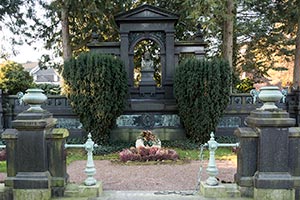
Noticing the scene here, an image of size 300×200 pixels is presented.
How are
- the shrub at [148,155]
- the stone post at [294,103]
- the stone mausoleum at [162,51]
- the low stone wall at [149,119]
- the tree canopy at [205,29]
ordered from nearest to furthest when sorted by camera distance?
1. the shrub at [148,155]
2. the low stone wall at [149,119]
3. the stone mausoleum at [162,51]
4. the stone post at [294,103]
5. the tree canopy at [205,29]

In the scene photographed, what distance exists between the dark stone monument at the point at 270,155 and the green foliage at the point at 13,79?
44.7 ft

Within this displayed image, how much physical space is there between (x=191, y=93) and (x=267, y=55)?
925cm

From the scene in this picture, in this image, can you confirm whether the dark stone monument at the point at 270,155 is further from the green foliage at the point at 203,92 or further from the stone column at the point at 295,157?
the green foliage at the point at 203,92

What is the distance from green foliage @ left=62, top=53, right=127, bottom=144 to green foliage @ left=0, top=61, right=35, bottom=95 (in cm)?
758

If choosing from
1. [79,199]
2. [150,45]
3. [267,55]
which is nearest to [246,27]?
[267,55]

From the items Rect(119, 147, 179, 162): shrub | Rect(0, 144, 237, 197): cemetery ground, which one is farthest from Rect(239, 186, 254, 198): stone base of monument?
Rect(119, 147, 179, 162): shrub

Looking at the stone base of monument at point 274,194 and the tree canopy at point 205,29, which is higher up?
the tree canopy at point 205,29

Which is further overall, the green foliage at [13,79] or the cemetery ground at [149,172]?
the green foliage at [13,79]

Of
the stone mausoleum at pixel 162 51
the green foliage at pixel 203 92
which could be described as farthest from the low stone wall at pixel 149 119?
the green foliage at pixel 203 92

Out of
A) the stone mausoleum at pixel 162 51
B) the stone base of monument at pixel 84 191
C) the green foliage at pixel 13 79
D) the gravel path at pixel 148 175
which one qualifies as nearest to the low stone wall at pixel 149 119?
the stone mausoleum at pixel 162 51

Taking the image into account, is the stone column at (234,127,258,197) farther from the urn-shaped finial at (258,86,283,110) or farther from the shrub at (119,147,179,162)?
the shrub at (119,147,179,162)

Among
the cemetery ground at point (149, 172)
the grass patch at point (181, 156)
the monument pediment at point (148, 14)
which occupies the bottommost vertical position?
the grass patch at point (181, 156)

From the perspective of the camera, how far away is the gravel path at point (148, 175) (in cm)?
500

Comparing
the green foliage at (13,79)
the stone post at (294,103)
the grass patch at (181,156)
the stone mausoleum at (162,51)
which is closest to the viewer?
the grass patch at (181,156)
